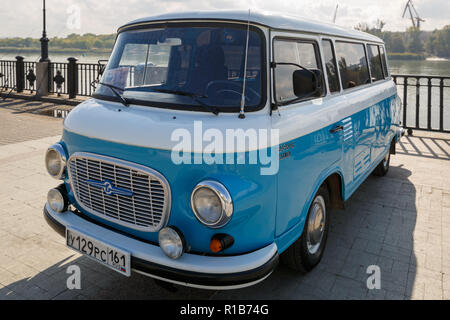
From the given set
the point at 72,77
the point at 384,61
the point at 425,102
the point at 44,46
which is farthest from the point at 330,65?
the point at 44,46

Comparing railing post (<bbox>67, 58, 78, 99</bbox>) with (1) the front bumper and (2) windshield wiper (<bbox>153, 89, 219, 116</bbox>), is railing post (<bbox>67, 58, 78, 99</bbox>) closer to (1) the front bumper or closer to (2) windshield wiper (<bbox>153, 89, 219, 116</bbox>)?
(2) windshield wiper (<bbox>153, 89, 219, 116</bbox>)

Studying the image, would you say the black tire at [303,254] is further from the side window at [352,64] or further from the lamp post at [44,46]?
the lamp post at [44,46]

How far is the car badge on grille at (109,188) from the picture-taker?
306 cm

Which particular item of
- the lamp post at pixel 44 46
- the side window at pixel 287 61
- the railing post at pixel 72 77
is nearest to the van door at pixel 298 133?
the side window at pixel 287 61

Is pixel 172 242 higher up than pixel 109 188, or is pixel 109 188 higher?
pixel 109 188

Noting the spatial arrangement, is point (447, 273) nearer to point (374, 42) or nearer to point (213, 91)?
point (213, 91)

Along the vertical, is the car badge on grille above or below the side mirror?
below

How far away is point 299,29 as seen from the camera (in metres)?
3.66

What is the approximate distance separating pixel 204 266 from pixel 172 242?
0.28 metres

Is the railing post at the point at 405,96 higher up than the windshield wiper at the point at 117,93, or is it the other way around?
the railing post at the point at 405,96

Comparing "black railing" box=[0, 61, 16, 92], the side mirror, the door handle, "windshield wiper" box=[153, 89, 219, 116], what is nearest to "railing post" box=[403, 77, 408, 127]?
the door handle

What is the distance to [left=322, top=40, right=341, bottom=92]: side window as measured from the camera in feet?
13.6

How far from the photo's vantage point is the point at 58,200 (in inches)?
142

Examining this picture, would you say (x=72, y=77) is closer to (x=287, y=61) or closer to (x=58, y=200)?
(x=58, y=200)
